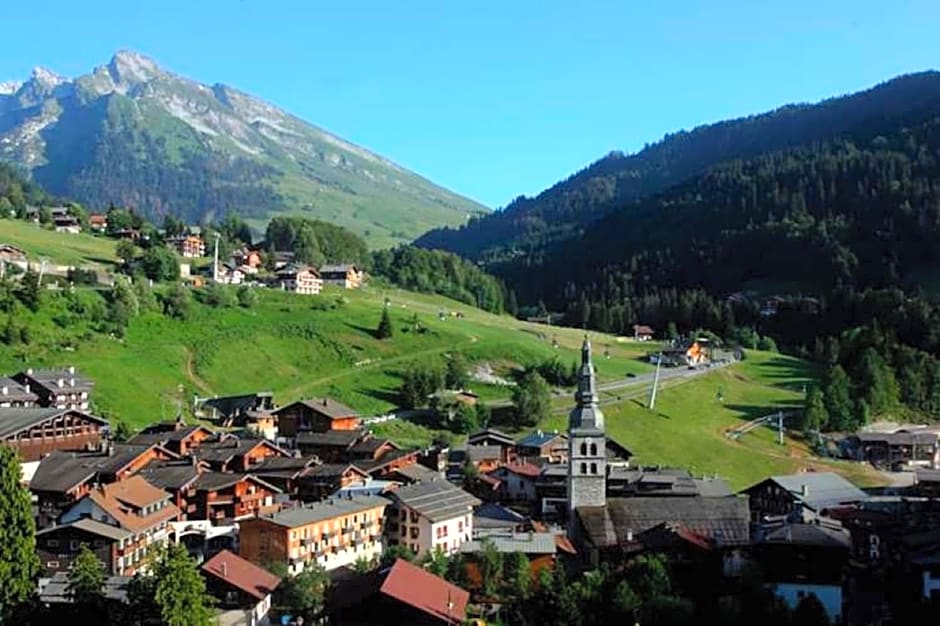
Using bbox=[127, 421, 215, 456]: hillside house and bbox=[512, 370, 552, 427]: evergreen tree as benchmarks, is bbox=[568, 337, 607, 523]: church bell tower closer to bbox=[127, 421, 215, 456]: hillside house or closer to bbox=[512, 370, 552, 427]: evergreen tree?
bbox=[127, 421, 215, 456]: hillside house

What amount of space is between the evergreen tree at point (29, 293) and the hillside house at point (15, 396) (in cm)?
1845

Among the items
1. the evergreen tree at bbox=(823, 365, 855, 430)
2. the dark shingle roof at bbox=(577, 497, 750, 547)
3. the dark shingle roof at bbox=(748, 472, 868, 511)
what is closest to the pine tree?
the dark shingle roof at bbox=(577, 497, 750, 547)

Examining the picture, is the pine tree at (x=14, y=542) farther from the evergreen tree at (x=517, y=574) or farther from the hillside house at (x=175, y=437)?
the hillside house at (x=175, y=437)

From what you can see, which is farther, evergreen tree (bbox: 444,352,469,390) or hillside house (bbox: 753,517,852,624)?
evergreen tree (bbox: 444,352,469,390)

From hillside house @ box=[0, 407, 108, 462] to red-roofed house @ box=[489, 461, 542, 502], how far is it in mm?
25453

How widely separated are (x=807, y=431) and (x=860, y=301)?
63061mm

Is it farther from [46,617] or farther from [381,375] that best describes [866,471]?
[46,617]

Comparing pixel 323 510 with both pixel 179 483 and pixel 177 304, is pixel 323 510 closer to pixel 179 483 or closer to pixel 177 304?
pixel 179 483

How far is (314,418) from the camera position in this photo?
79.6 metres

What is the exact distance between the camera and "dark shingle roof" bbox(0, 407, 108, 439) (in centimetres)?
6138

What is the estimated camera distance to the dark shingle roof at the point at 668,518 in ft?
166

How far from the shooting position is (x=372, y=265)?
169 meters

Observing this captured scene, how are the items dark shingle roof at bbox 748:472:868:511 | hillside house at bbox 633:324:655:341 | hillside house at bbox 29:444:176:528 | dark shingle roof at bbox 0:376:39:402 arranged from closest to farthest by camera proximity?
hillside house at bbox 29:444:176:528 → dark shingle roof at bbox 748:472:868:511 → dark shingle roof at bbox 0:376:39:402 → hillside house at bbox 633:324:655:341

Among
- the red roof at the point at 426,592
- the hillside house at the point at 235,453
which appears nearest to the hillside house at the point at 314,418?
the hillside house at the point at 235,453
